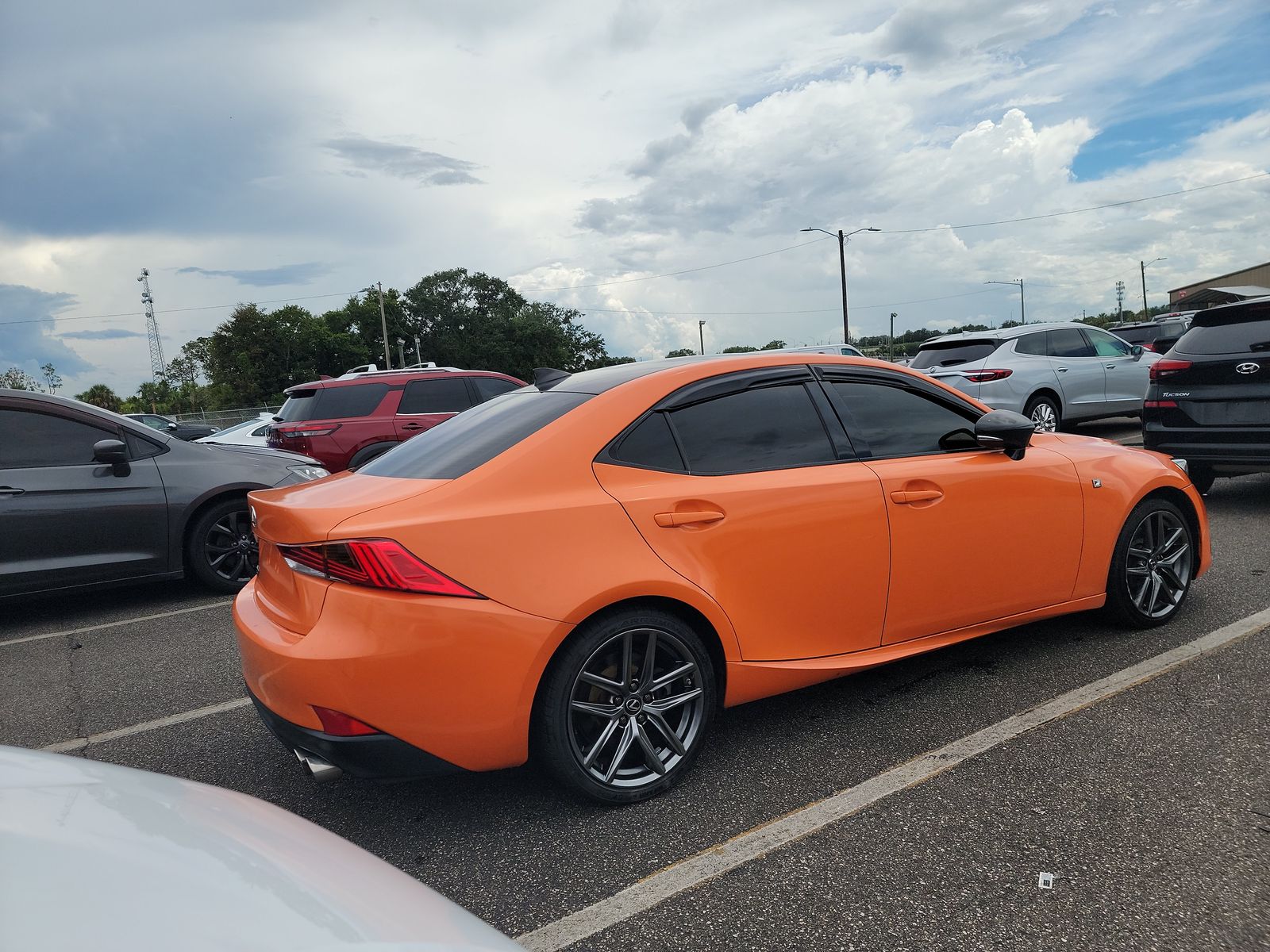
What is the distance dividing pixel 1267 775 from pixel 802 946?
179 centimetres

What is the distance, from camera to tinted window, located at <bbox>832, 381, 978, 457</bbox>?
355 centimetres

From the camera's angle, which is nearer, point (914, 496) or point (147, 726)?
point (914, 496)

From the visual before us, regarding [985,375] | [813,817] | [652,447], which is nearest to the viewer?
[813,817]

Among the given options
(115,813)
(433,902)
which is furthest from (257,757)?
(433,902)

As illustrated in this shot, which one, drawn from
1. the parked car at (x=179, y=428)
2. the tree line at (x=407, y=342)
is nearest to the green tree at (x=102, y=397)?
the tree line at (x=407, y=342)

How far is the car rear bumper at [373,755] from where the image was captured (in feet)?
8.28

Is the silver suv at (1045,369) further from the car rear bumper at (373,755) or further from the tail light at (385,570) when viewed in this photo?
the car rear bumper at (373,755)

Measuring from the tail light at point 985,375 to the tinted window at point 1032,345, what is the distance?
17.1 inches

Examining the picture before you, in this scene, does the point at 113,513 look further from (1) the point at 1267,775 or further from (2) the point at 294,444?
(1) the point at 1267,775

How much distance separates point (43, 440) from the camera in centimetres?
591

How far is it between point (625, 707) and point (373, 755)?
31.4 inches

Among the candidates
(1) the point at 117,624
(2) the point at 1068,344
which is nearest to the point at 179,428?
(1) the point at 117,624

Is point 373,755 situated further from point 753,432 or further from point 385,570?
point 753,432

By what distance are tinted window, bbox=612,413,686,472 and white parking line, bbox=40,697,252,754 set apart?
7.74ft
